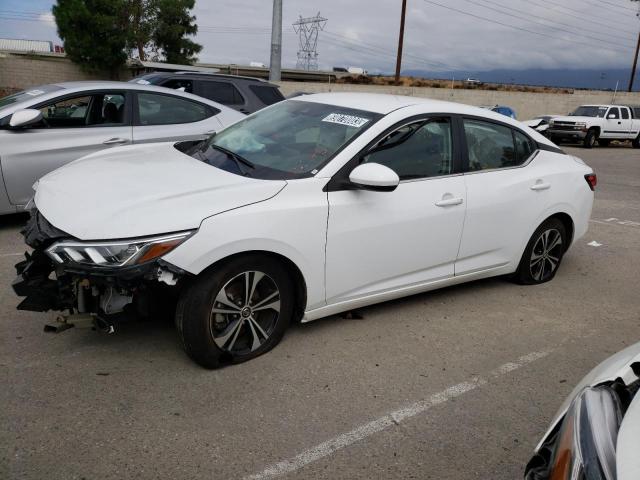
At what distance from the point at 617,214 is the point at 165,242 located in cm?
804

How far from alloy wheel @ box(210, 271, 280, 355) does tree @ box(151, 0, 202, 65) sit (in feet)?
106

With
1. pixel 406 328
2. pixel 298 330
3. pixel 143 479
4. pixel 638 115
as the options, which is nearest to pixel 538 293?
pixel 406 328

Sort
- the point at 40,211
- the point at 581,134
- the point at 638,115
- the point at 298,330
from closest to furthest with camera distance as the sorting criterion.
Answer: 1. the point at 40,211
2. the point at 298,330
3. the point at 581,134
4. the point at 638,115

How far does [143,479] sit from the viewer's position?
2469mm

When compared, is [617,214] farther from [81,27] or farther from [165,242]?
[81,27]

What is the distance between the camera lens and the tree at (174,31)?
105ft

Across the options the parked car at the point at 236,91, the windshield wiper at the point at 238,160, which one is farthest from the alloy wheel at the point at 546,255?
the parked car at the point at 236,91

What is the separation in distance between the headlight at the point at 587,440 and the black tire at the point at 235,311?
1.90 m

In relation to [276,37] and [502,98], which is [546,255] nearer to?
[276,37]

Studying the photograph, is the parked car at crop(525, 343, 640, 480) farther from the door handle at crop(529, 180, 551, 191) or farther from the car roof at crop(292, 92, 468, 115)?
the door handle at crop(529, 180, 551, 191)

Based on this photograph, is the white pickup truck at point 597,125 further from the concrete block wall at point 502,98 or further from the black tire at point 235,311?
the black tire at point 235,311

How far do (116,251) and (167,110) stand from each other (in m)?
4.17

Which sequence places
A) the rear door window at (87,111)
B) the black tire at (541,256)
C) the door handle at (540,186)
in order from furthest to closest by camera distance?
the rear door window at (87,111) → the black tire at (541,256) → the door handle at (540,186)

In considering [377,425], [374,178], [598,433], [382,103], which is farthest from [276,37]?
[598,433]
